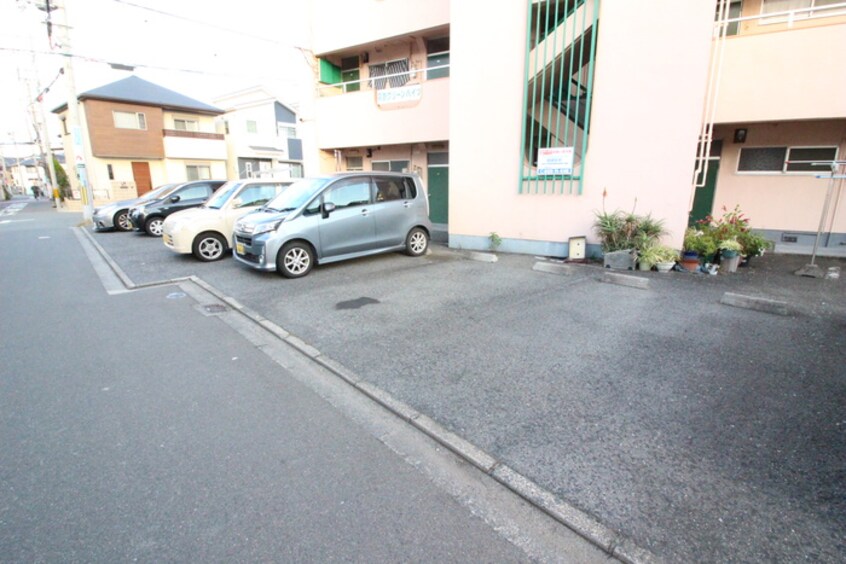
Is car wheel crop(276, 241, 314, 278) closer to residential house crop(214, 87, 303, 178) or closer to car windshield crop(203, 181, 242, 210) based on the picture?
car windshield crop(203, 181, 242, 210)

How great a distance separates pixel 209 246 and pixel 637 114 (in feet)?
29.0

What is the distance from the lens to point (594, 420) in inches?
117

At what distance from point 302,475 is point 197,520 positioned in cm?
57

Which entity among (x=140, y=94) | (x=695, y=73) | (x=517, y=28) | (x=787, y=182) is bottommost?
(x=787, y=182)

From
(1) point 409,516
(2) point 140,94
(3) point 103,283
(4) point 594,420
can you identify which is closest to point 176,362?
(1) point 409,516

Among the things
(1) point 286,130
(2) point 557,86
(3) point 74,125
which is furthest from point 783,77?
(1) point 286,130

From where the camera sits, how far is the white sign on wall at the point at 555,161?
7.98 meters

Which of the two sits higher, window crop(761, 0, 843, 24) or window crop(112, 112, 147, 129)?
window crop(112, 112, 147, 129)

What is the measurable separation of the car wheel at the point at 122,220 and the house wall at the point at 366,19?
27.7 ft

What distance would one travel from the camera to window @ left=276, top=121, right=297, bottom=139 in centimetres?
3297

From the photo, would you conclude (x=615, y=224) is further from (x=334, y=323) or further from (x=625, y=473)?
(x=625, y=473)

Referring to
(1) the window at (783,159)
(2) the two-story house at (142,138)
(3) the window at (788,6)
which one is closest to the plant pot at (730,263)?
(1) the window at (783,159)

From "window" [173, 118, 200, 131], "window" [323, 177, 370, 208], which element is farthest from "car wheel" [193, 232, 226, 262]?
"window" [173, 118, 200, 131]

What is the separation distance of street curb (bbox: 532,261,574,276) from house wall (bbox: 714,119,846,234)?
574 centimetres
